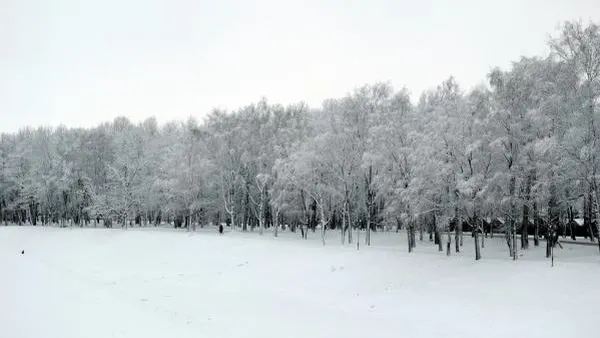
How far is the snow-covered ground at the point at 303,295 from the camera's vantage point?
1855 cm

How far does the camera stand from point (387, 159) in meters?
41.5

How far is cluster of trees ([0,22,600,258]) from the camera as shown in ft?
99.6

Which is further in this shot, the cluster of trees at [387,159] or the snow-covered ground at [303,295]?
the cluster of trees at [387,159]

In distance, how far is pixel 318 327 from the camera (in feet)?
64.0

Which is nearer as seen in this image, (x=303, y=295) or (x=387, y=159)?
(x=303, y=295)

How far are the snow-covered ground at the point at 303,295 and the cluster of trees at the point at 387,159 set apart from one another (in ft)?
15.7

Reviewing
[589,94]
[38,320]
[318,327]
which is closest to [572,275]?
[589,94]

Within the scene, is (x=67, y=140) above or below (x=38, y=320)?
above

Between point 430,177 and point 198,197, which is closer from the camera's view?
point 430,177

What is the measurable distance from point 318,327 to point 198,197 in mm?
45556

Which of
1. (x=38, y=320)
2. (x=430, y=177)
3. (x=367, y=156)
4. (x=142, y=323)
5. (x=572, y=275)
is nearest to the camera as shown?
(x=38, y=320)

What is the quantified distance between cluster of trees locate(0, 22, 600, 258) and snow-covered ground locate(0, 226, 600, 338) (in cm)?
478

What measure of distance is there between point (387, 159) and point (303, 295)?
56.6ft

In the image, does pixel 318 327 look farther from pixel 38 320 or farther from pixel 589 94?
pixel 589 94
